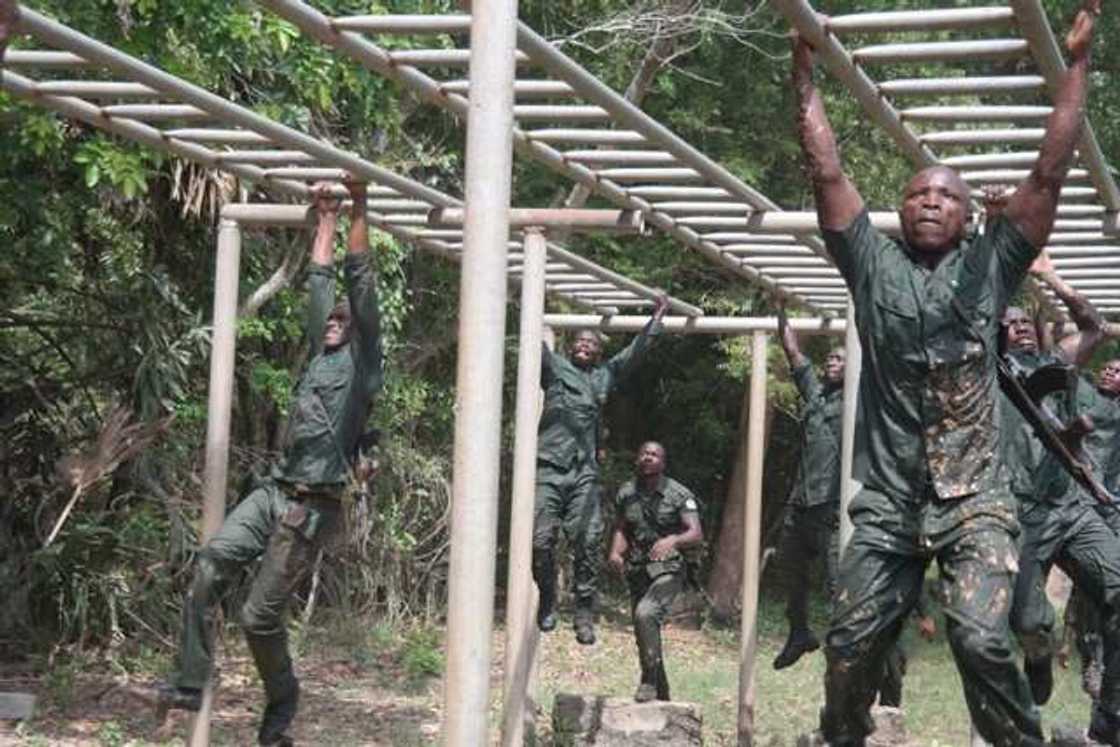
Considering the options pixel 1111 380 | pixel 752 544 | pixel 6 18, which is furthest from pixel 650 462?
pixel 6 18

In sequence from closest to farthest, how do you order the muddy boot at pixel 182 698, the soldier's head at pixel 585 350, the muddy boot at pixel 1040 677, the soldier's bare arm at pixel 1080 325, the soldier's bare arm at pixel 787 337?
the soldier's bare arm at pixel 1080 325
the muddy boot at pixel 182 698
the muddy boot at pixel 1040 677
the soldier's bare arm at pixel 787 337
the soldier's head at pixel 585 350

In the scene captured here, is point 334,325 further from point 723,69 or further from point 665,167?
point 723,69

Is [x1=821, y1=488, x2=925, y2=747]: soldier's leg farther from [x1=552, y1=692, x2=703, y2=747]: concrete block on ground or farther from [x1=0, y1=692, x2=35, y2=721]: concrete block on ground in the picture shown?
[x1=552, y1=692, x2=703, y2=747]: concrete block on ground

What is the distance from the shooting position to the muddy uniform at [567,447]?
12.8 meters

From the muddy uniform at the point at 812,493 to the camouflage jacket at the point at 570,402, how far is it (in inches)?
43.8

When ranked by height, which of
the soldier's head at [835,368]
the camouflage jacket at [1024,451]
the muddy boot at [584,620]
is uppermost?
the soldier's head at [835,368]

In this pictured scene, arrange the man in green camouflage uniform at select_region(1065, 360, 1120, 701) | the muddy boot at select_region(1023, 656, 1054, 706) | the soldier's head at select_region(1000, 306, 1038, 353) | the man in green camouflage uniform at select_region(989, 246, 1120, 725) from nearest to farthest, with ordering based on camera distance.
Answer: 1. the soldier's head at select_region(1000, 306, 1038, 353)
2. the man in green camouflage uniform at select_region(989, 246, 1120, 725)
3. the man in green camouflage uniform at select_region(1065, 360, 1120, 701)
4. the muddy boot at select_region(1023, 656, 1054, 706)

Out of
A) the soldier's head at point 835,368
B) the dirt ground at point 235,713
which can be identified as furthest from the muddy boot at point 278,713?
the soldier's head at point 835,368

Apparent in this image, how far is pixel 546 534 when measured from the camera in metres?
12.8

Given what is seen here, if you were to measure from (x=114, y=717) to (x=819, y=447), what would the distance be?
15.4 feet

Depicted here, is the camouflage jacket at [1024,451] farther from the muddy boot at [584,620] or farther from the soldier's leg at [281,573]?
the muddy boot at [584,620]

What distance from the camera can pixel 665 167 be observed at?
→ 929cm

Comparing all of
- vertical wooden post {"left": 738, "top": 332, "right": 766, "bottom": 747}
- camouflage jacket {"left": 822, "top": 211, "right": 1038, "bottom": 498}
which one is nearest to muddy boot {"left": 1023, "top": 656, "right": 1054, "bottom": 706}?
vertical wooden post {"left": 738, "top": 332, "right": 766, "bottom": 747}

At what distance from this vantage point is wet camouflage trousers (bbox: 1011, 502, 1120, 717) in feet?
34.8
